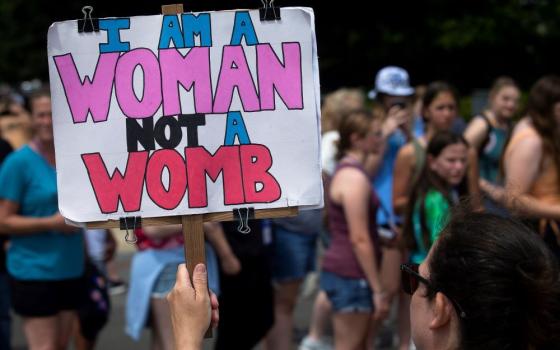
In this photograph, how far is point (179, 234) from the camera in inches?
204

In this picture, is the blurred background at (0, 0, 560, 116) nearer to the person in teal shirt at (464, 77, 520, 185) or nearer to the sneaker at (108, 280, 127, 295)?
the sneaker at (108, 280, 127, 295)

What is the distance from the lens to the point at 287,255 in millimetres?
6305

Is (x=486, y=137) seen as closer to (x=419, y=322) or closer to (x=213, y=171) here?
(x=213, y=171)

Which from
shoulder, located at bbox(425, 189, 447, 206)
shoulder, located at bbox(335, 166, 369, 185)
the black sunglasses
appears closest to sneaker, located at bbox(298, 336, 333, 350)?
shoulder, located at bbox(335, 166, 369, 185)

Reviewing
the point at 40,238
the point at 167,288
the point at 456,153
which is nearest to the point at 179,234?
the point at 167,288

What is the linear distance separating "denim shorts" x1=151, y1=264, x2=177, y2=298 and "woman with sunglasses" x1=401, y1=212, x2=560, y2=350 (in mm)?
2952

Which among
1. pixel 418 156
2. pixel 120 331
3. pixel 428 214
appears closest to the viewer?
pixel 428 214

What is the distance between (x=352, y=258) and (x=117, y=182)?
2787 mm

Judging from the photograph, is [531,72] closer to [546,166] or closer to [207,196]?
[546,166]

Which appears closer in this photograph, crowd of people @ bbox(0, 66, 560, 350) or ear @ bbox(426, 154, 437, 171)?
crowd of people @ bbox(0, 66, 560, 350)

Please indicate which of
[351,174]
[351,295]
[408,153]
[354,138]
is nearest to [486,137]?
[408,153]

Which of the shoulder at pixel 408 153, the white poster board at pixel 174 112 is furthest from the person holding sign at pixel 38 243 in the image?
the white poster board at pixel 174 112

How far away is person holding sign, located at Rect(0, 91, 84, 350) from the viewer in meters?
5.11

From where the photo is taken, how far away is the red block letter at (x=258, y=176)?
297cm
